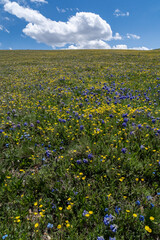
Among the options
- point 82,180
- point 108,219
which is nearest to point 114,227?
point 108,219

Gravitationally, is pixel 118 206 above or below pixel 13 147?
below

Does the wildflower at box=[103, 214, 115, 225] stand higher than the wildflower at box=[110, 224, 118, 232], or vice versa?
the wildflower at box=[103, 214, 115, 225]

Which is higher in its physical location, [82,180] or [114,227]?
[82,180]

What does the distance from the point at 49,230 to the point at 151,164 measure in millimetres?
2551

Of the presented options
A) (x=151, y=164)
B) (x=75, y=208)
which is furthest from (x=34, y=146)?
(x=151, y=164)

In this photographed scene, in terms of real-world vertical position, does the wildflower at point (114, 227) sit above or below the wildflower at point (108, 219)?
below

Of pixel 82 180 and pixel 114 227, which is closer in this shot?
pixel 114 227

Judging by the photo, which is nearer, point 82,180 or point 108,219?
point 108,219

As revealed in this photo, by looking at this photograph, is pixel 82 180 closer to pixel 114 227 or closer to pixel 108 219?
pixel 108 219

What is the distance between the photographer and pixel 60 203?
3035mm

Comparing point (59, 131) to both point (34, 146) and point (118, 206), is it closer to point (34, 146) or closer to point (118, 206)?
point (34, 146)

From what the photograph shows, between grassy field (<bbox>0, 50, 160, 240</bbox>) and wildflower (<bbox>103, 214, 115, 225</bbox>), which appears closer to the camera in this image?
wildflower (<bbox>103, 214, 115, 225</bbox>)

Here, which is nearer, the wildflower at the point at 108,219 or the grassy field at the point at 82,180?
the wildflower at the point at 108,219

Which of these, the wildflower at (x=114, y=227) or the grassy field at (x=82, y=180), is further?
the grassy field at (x=82, y=180)
